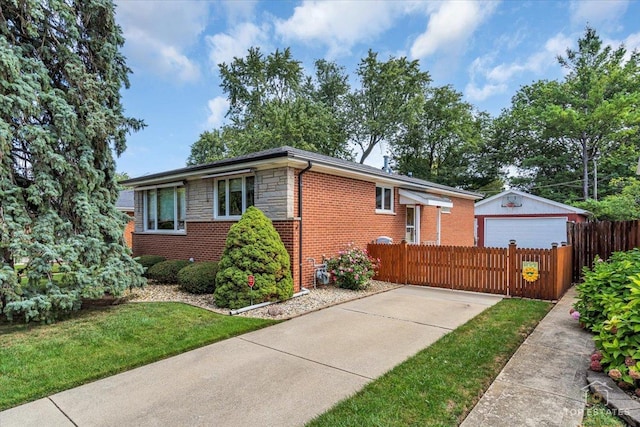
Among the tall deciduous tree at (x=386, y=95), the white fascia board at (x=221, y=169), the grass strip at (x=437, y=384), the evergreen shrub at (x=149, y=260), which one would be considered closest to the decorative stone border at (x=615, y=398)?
the grass strip at (x=437, y=384)

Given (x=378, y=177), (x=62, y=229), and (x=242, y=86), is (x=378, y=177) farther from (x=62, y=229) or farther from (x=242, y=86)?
(x=242, y=86)

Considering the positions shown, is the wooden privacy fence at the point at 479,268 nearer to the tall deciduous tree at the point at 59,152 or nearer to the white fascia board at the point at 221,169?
the white fascia board at the point at 221,169

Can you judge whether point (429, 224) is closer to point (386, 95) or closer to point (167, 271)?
point (167, 271)

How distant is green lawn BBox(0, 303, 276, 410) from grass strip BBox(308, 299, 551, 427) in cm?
270

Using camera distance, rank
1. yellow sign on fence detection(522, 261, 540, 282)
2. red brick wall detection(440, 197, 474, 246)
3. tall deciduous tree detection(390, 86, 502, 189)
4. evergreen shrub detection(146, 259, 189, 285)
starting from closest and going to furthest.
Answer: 1. yellow sign on fence detection(522, 261, 540, 282)
2. evergreen shrub detection(146, 259, 189, 285)
3. red brick wall detection(440, 197, 474, 246)
4. tall deciduous tree detection(390, 86, 502, 189)

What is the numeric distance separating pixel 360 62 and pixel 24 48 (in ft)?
95.6

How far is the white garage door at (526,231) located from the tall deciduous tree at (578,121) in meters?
9.44

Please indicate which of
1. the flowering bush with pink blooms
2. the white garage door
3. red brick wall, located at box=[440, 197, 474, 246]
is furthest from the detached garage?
the flowering bush with pink blooms

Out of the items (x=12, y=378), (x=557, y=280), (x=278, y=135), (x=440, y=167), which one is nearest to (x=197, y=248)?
(x=12, y=378)

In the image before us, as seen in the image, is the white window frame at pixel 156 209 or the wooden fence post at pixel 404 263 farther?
the white window frame at pixel 156 209

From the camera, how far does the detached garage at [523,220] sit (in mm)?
19141

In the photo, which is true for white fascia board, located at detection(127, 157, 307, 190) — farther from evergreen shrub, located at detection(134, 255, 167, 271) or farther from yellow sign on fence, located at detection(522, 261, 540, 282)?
yellow sign on fence, located at detection(522, 261, 540, 282)

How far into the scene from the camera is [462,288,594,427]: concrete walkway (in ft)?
9.69

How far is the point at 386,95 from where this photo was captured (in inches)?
1208
